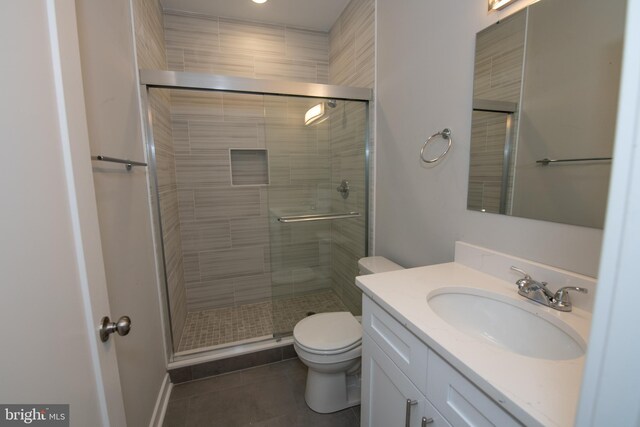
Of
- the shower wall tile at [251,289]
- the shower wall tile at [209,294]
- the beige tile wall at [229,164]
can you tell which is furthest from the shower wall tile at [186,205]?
the shower wall tile at [251,289]

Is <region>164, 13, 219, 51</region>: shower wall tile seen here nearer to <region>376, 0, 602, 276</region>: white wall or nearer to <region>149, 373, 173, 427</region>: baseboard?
<region>376, 0, 602, 276</region>: white wall

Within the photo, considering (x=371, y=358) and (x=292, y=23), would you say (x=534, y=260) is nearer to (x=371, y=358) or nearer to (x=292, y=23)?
(x=371, y=358)

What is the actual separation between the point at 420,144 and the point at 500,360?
1.18 metres

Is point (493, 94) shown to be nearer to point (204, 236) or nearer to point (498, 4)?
point (498, 4)

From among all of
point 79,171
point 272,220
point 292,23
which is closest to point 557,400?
point 79,171

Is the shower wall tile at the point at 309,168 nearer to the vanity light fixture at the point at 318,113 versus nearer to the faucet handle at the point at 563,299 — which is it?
the vanity light fixture at the point at 318,113

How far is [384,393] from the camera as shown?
1004mm

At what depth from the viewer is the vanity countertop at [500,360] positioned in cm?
51

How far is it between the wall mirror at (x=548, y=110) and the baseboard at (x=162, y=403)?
196 centimetres

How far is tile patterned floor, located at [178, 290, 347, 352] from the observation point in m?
2.16

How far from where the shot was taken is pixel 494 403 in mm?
573

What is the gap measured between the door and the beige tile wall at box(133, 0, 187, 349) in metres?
1.27

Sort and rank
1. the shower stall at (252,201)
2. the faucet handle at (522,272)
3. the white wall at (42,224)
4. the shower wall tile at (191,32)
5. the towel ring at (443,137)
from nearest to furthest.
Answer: the white wall at (42,224) → the faucet handle at (522,272) → the towel ring at (443,137) → the shower stall at (252,201) → the shower wall tile at (191,32)

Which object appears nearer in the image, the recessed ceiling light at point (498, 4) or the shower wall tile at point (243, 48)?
the recessed ceiling light at point (498, 4)
